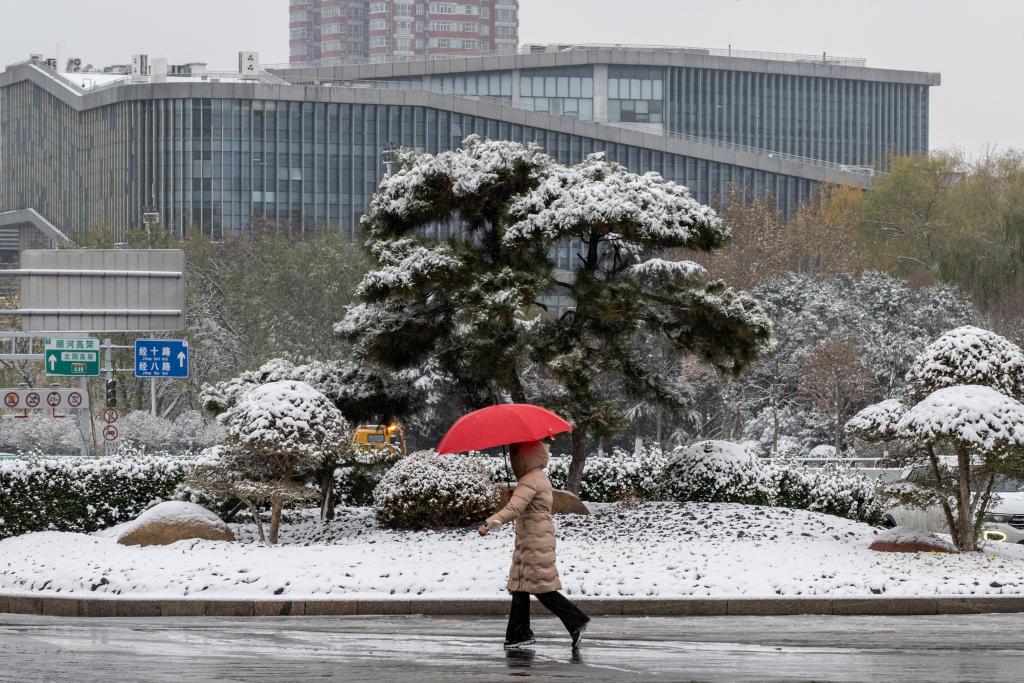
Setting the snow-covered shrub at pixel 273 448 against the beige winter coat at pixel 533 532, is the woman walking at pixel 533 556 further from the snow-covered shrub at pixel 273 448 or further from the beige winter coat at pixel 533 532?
the snow-covered shrub at pixel 273 448

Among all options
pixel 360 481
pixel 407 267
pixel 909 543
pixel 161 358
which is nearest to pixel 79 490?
pixel 360 481

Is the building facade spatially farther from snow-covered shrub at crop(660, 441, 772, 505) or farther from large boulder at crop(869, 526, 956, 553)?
large boulder at crop(869, 526, 956, 553)

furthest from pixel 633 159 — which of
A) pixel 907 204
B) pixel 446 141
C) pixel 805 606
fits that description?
pixel 805 606

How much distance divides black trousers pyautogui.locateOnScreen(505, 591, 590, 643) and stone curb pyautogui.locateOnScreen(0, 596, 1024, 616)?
3.95 m

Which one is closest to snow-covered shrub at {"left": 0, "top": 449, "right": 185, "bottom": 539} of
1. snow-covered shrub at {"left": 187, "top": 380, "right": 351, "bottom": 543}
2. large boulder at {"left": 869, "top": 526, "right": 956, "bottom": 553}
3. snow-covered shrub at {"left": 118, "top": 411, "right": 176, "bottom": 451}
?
snow-covered shrub at {"left": 187, "top": 380, "right": 351, "bottom": 543}

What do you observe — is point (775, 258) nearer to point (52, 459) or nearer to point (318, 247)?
point (318, 247)

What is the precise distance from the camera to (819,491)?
25.6 metres

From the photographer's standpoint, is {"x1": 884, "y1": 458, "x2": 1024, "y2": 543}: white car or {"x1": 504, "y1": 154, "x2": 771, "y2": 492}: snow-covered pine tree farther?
{"x1": 884, "y1": 458, "x2": 1024, "y2": 543}: white car

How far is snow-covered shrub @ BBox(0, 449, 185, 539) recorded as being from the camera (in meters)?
23.8

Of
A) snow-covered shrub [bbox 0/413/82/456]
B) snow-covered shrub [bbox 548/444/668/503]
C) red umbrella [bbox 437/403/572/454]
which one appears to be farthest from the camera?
snow-covered shrub [bbox 0/413/82/456]

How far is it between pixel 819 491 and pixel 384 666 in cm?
1492

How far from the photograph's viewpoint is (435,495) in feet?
74.9

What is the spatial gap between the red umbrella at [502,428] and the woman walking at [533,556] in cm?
10

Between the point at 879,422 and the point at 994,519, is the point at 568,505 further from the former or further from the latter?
the point at 994,519
